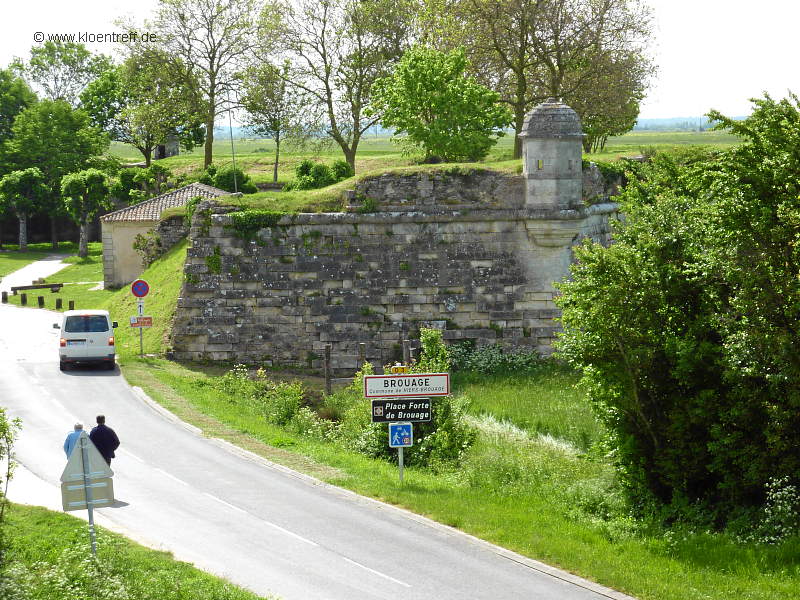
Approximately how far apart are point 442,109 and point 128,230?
47.8 feet

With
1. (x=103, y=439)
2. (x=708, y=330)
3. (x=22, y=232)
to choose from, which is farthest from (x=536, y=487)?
(x=22, y=232)

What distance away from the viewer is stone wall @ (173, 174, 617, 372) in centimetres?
2625

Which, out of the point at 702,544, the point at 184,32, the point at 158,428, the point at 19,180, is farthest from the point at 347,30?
the point at 702,544

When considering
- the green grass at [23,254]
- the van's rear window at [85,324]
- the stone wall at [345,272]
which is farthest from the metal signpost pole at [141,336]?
the green grass at [23,254]

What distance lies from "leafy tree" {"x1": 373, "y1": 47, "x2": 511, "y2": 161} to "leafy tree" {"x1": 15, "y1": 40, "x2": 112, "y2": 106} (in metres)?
53.9

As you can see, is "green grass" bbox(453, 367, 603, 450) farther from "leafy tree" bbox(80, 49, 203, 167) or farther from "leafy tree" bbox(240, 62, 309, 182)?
"leafy tree" bbox(80, 49, 203, 167)

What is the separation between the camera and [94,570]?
10883mm

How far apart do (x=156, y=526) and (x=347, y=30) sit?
39.4 m

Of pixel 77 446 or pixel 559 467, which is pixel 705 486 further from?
pixel 77 446

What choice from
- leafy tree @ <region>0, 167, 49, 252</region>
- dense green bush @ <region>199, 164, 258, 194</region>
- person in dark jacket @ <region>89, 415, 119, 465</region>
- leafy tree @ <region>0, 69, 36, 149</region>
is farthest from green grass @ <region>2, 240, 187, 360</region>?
leafy tree @ <region>0, 69, 36, 149</region>

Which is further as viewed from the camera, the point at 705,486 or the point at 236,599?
the point at 705,486

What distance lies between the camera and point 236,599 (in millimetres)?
10500

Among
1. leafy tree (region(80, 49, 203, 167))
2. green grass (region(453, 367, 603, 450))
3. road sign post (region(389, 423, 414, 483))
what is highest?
leafy tree (region(80, 49, 203, 167))

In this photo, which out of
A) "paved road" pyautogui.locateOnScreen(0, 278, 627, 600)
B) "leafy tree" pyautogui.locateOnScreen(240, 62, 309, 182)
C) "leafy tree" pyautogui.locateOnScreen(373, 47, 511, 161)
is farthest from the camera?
"leafy tree" pyautogui.locateOnScreen(240, 62, 309, 182)
